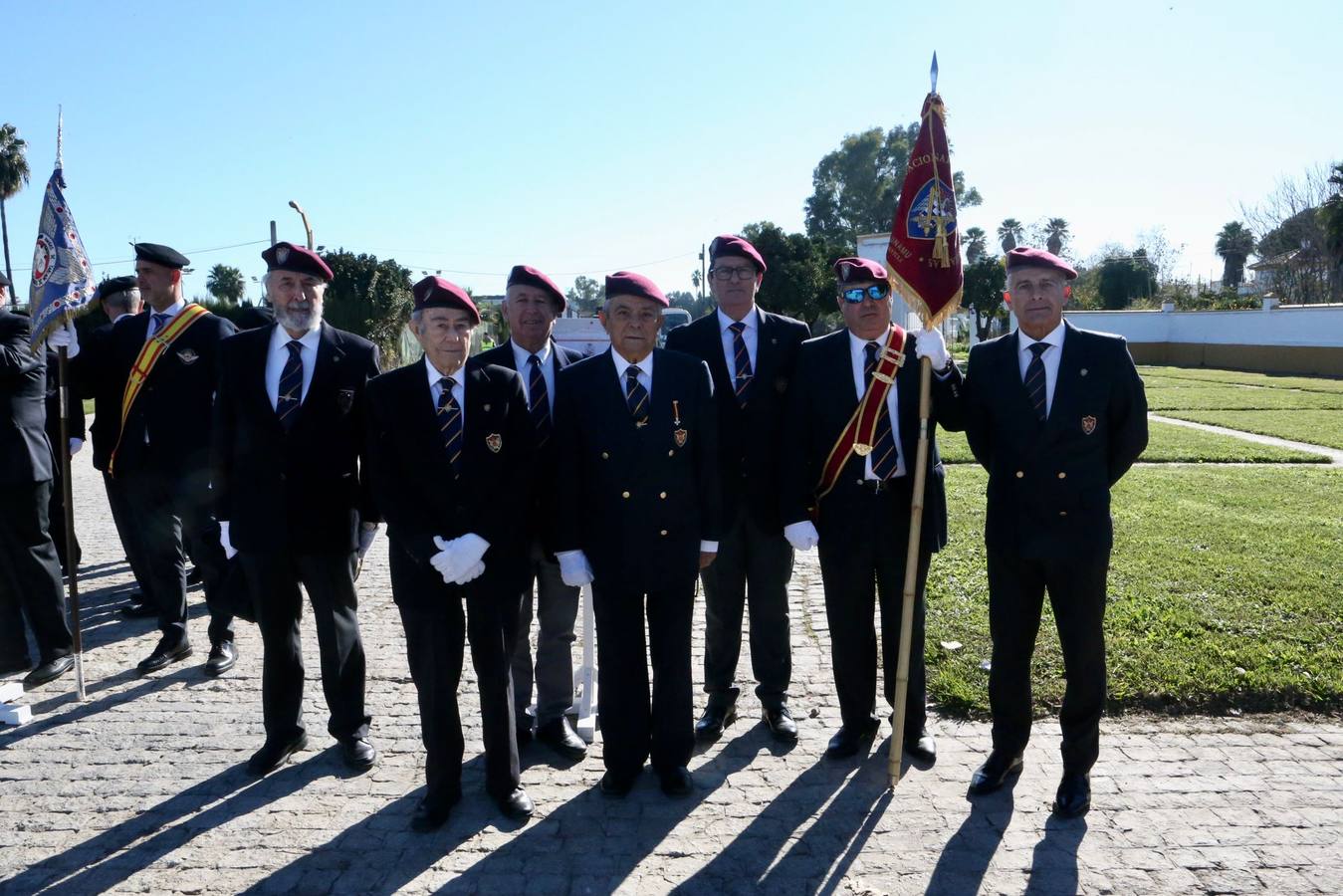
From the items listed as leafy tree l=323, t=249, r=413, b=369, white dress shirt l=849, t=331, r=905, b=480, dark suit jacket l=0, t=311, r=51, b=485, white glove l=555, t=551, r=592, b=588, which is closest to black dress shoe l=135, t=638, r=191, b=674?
dark suit jacket l=0, t=311, r=51, b=485

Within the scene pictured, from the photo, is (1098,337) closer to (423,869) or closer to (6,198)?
(423,869)

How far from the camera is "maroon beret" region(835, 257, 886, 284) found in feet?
14.2

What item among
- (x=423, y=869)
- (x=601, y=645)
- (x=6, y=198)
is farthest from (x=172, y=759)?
(x=6, y=198)

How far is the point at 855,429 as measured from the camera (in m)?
4.26

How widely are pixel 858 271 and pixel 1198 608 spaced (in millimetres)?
3739

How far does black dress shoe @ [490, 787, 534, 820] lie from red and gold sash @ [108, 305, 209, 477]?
11.6 feet

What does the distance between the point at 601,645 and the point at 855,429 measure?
1511 millimetres

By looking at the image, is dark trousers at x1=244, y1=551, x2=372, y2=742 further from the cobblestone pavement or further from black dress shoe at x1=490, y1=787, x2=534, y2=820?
black dress shoe at x1=490, y1=787, x2=534, y2=820

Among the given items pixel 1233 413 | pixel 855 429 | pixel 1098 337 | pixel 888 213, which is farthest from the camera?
pixel 888 213

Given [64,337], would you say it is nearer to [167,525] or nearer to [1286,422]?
[167,525]

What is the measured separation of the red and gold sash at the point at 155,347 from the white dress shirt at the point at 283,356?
67.8 inches

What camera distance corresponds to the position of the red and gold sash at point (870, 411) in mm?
4234

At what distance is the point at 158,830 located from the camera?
377cm

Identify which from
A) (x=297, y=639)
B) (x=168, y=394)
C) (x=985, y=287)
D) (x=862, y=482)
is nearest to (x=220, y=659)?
(x=297, y=639)
